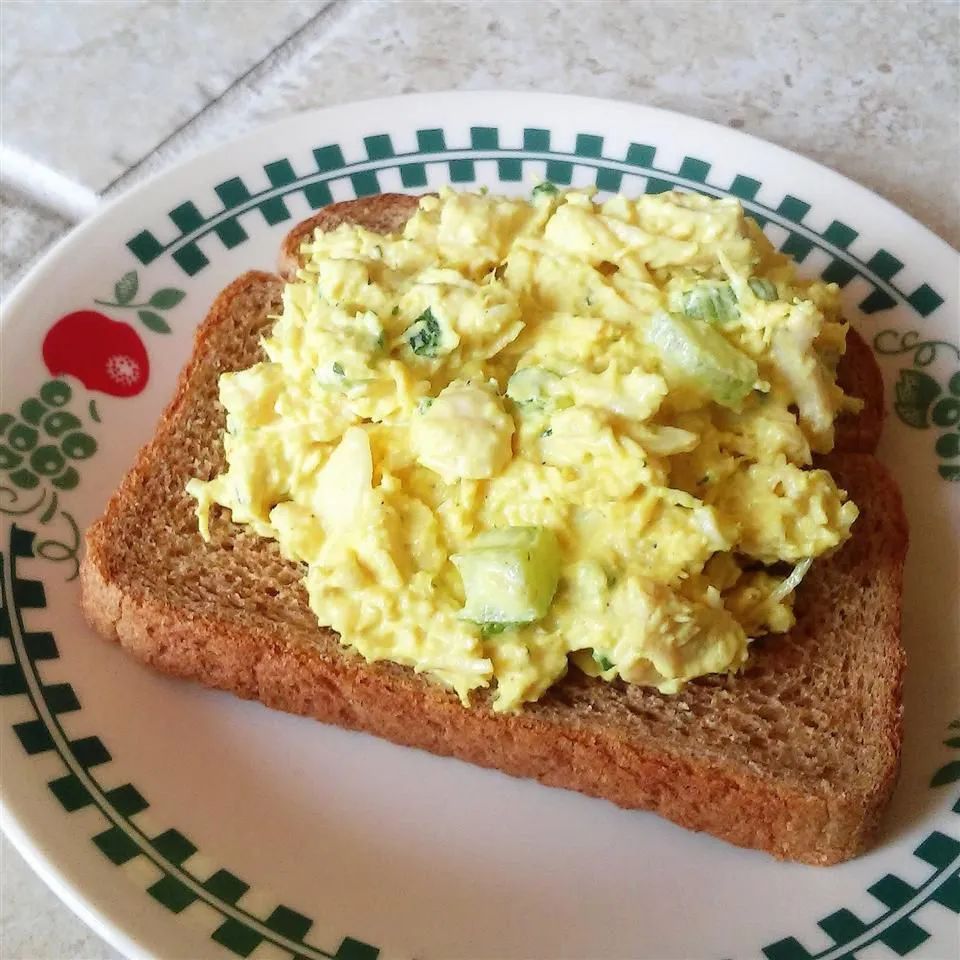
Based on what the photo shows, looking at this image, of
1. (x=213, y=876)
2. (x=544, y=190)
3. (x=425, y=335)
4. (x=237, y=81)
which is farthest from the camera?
(x=237, y=81)

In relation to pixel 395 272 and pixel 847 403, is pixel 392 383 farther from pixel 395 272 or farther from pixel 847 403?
pixel 847 403

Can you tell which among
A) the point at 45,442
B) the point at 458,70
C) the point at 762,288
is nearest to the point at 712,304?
the point at 762,288

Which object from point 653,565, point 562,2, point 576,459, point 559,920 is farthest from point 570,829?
point 562,2

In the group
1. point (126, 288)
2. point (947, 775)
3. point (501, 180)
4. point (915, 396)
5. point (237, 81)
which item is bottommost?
point (947, 775)

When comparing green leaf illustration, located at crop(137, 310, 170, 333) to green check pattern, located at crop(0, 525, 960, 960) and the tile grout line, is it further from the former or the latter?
green check pattern, located at crop(0, 525, 960, 960)

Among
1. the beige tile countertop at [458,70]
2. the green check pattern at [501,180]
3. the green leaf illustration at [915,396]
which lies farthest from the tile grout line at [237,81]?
the green leaf illustration at [915,396]

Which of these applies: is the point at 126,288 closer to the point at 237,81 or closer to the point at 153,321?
the point at 153,321

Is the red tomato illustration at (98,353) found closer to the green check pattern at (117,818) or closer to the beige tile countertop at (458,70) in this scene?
the green check pattern at (117,818)

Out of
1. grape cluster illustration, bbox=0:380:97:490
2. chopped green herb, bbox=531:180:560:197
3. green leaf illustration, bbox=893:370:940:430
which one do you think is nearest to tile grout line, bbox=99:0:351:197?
grape cluster illustration, bbox=0:380:97:490
